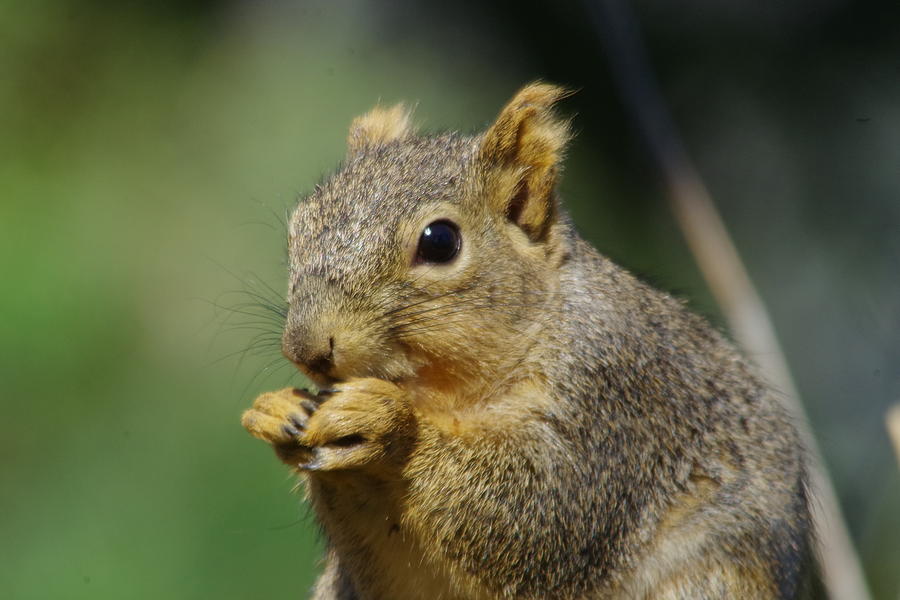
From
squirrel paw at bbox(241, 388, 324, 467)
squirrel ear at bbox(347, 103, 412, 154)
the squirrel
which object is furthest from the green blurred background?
squirrel paw at bbox(241, 388, 324, 467)

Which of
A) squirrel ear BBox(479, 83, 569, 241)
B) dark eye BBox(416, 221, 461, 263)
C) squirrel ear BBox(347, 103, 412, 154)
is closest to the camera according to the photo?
dark eye BBox(416, 221, 461, 263)

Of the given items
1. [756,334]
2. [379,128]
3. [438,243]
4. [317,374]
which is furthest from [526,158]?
[756,334]

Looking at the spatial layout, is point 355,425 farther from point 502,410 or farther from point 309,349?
point 502,410

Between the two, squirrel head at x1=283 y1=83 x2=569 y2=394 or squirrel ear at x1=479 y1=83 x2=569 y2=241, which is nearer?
squirrel head at x1=283 y1=83 x2=569 y2=394

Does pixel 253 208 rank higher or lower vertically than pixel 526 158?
higher

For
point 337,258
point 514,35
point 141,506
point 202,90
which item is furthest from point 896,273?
point 202,90

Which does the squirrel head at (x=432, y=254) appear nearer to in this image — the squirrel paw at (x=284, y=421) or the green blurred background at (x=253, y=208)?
the squirrel paw at (x=284, y=421)

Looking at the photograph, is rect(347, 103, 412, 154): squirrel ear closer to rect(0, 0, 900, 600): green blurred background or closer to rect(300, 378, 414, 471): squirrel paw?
rect(300, 378, 414, 471): squirrel paw

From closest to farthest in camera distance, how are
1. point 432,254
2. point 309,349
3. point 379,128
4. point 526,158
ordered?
point 309,349, point 432,254, point 526,158, point 379,128
